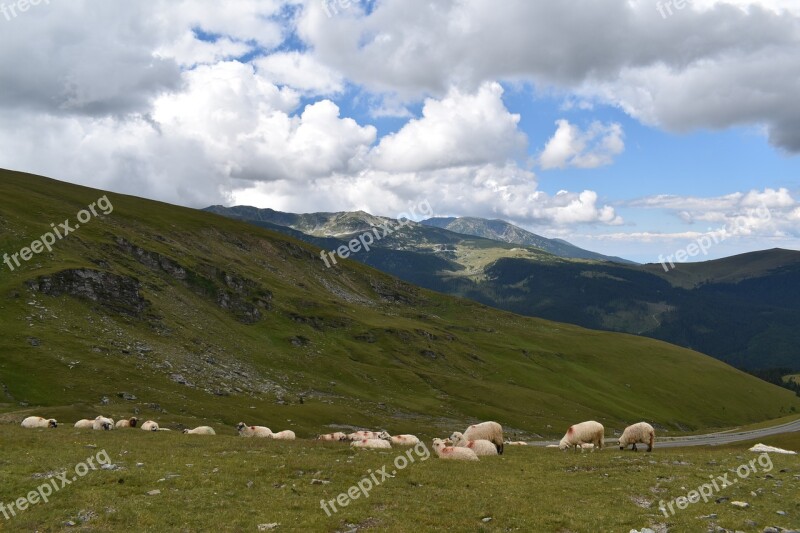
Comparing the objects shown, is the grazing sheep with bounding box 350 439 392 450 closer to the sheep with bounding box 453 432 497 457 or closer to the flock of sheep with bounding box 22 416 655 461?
the flock of sheep with bounding box 22 416 655 461

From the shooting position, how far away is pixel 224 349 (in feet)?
338

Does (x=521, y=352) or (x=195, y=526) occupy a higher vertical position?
(x=195, y=526)

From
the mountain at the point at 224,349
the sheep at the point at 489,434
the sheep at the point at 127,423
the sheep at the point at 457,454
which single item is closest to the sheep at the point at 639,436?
the sheep at the point at 489,434

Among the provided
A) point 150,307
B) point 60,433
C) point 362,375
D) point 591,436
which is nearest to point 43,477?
point 60,433

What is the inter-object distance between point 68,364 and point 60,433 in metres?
37.5

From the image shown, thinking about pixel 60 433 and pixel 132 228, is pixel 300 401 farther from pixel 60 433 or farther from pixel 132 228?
pixel 132 228

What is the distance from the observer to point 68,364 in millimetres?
67938

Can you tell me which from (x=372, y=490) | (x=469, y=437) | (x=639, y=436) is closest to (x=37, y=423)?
(x=372, y=490)

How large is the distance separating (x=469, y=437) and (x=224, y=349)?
77.3 metres

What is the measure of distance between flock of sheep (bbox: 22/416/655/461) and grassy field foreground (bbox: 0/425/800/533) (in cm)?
147

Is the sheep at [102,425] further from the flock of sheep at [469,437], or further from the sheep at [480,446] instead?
the sheep at [480,446]

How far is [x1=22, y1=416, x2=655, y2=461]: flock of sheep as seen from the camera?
1326 inches

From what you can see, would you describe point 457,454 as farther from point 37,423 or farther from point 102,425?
point 37,423

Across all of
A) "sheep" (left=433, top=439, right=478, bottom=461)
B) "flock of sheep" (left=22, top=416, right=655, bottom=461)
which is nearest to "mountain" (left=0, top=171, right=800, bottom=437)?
"flock of sheep" (left=22, top=416, right=655, bottom=461)
